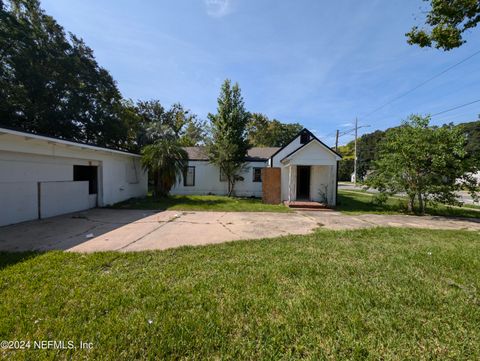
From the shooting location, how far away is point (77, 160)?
8820 mm

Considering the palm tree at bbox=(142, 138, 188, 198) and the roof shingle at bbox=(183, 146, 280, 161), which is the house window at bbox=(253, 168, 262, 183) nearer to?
the roof shingle at bbox=(183, 146, 280, 161)

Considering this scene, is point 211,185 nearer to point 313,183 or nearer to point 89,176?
point 313,183

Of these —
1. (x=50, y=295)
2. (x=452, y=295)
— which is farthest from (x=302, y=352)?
(x=50, y=295)

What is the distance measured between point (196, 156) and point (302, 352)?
15.4 metres

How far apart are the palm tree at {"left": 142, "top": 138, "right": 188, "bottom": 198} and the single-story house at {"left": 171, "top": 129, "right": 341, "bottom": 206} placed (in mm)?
866

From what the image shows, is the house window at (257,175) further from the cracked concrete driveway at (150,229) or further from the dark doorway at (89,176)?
the dark doorway at (89,176)

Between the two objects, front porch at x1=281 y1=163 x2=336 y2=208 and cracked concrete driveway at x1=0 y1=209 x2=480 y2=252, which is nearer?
cracked concrete driveway at x1=0 y1=209 x2=480 y2=252

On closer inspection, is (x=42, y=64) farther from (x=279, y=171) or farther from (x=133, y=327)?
(x=133, y=327)

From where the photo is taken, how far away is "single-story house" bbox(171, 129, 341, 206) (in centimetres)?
1147

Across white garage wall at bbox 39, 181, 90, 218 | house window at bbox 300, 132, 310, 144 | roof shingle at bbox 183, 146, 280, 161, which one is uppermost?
house window at bbox 300, 132, 310, 144

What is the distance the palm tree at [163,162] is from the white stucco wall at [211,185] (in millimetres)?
2794

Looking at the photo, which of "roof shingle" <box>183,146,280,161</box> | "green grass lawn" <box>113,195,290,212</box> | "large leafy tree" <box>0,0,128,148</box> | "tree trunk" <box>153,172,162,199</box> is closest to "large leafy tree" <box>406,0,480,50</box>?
"green grass lawn" <box>113,195,290,212</box>

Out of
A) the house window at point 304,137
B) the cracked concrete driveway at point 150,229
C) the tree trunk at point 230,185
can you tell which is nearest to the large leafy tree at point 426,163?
the cracked concrete driveway at point 150,229

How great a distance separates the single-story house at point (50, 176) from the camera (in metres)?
6.24
